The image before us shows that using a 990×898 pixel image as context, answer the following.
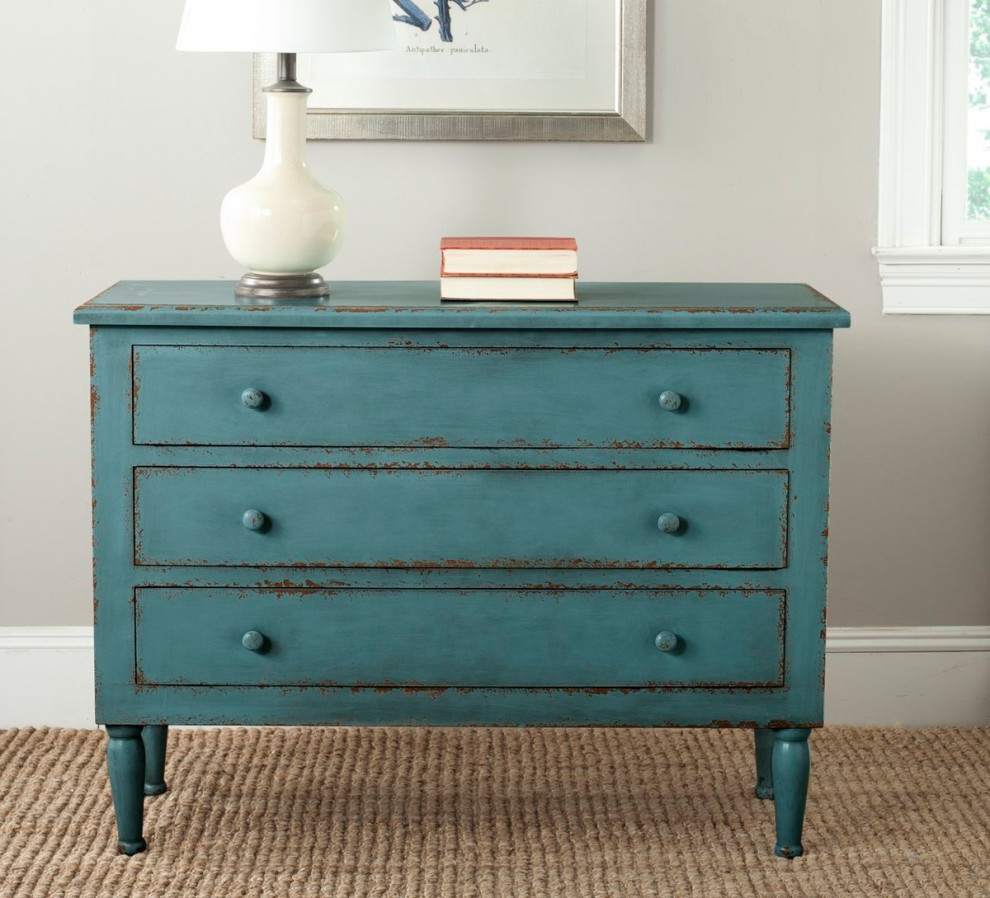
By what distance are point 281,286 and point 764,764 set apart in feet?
4.06

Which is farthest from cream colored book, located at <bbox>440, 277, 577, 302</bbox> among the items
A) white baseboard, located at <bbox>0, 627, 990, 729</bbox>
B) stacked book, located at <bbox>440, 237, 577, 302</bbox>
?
white baseboard, located at <bbox>0, 627, 990, 729</bbox>

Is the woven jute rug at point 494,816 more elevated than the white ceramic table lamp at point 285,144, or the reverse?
the white ceramic table lamp at point 285,144

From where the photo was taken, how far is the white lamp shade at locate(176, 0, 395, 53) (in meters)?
2.04

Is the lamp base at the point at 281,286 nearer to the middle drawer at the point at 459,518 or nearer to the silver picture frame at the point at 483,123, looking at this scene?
the middle drawer at the point at 459,518

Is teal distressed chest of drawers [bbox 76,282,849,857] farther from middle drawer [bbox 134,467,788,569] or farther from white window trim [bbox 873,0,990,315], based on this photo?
white window trim [bbox 873,0,990,315]

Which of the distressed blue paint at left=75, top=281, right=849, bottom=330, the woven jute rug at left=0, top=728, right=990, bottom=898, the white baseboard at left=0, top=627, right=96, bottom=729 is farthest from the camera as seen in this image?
the white baseboard at left=0, top=627, right=96, bottom=729

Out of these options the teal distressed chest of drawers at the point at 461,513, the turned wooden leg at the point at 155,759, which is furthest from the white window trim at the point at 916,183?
the turned wooden leg at the point at 155,759

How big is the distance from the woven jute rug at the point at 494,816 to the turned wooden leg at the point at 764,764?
29 mm

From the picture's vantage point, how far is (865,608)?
9.21ft

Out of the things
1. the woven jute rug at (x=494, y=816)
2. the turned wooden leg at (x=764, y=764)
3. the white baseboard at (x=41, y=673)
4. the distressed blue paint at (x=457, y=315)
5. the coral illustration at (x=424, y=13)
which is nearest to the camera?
the distressed blue paint at (x=457, y=315)

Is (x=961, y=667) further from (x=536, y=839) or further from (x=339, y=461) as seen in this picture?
(x=339, y=461)

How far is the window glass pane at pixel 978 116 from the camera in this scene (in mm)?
2646

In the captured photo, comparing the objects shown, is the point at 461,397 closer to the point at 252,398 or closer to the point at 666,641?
the point at 252,398

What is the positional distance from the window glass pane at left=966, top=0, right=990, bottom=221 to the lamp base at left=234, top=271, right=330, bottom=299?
1386mm
